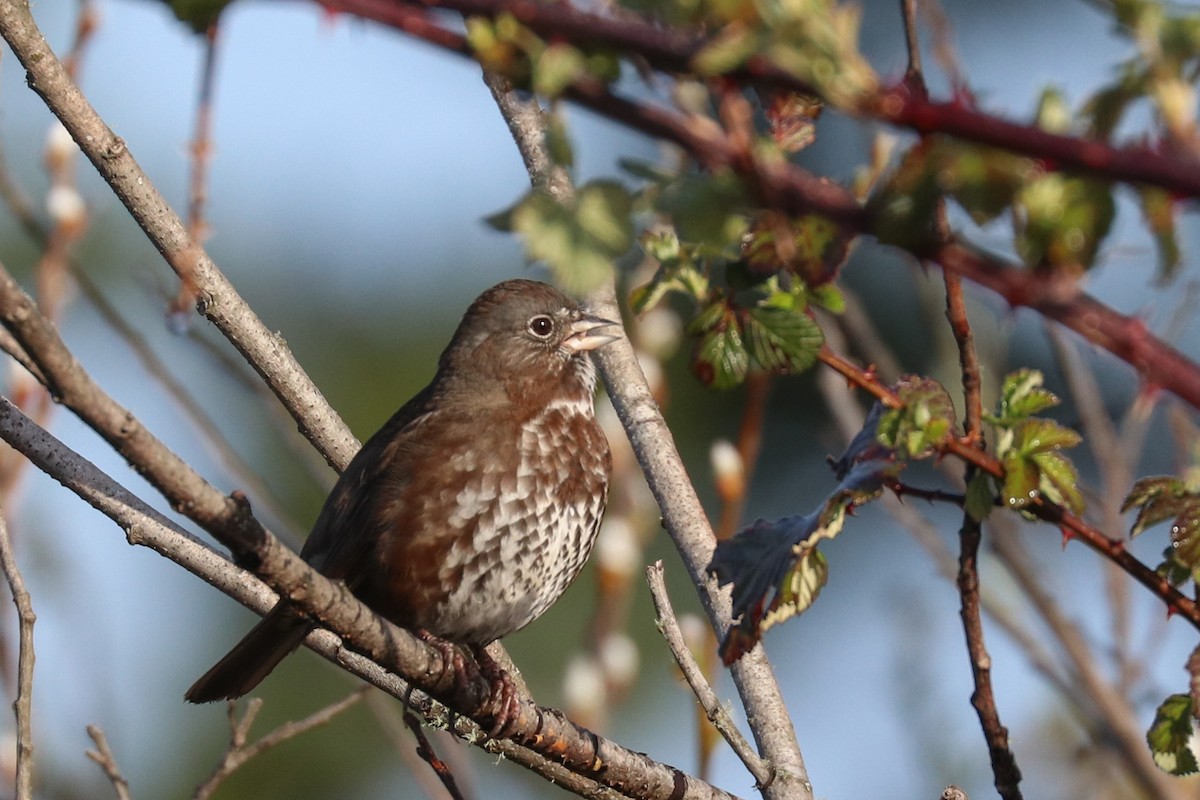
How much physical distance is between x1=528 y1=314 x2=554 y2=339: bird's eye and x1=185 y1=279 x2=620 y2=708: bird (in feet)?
0.96

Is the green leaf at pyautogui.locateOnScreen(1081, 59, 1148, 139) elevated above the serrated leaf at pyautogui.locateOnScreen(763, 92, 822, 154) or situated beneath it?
situated beneath

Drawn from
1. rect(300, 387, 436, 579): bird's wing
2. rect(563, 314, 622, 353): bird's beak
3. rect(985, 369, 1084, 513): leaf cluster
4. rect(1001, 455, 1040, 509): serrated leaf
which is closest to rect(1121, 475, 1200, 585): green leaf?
rect(985, 369, 1084, 513): leaf cluster

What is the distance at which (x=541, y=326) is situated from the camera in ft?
15.8

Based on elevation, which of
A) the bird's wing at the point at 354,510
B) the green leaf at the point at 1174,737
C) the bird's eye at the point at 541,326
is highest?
the bird's eye at the point at 541,326

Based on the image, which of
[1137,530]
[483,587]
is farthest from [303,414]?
[1137,530]

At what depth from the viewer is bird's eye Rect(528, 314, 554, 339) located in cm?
479

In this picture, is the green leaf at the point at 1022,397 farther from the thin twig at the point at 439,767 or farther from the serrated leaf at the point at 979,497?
the thin twig at the point at 439,767

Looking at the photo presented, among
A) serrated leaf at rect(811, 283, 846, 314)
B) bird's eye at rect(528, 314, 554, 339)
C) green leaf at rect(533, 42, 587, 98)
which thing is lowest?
green leaf at rect(533, 42, 587, 98)

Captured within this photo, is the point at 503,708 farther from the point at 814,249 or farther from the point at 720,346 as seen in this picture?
the point at 814,249

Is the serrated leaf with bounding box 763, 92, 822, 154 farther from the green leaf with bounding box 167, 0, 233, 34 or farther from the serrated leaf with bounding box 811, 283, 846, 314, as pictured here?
the green leaf with bounding box 167, 0, 233, 34

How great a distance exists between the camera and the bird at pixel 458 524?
403 cm

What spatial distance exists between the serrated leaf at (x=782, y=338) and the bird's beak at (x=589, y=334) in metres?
2.11

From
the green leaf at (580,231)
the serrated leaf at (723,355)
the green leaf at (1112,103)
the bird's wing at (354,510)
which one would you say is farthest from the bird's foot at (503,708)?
the green leaf at (1112,103)

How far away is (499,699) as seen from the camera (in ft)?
11.1
